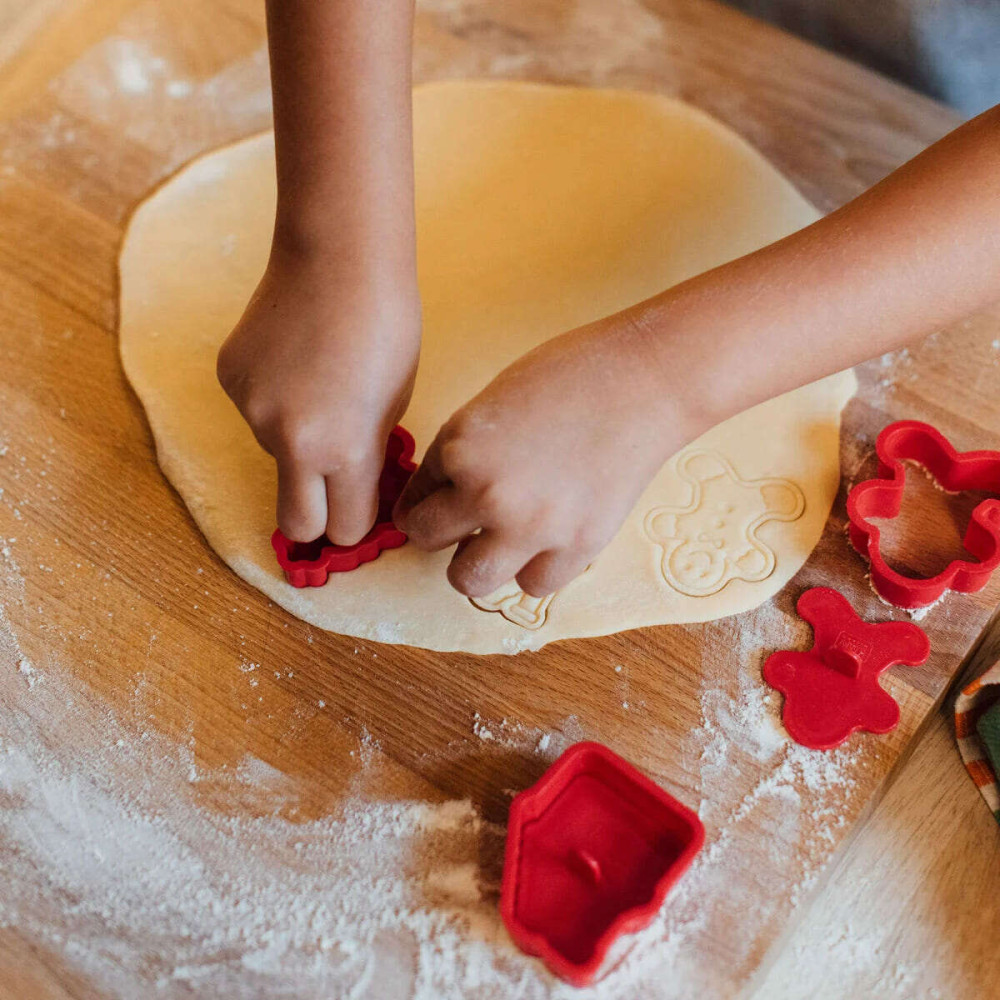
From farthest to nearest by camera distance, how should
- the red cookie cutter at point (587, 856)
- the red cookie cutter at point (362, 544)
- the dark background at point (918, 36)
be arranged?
1. the dark background at point (918, 36)
2. the red cookie cutter at point (362, 544)
3. the red cookie cutter at point (587, 856)

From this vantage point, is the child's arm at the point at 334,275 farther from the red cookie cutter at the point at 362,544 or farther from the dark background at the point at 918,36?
the dark background at the point at 918,36

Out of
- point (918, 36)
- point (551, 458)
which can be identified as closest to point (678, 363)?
point (551, 458)

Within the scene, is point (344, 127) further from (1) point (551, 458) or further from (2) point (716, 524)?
(2) point (716, 524)

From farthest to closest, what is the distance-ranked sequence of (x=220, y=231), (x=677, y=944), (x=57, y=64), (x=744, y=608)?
(x=57, y=64)
(x=220, y=231)
(x=744, y=608)
(x=677, y=944)

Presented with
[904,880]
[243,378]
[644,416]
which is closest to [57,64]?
[243,378]

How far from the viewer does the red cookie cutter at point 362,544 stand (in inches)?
29.1

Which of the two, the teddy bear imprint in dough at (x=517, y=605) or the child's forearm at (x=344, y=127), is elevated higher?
the child's forearm at (x=344, y=127)

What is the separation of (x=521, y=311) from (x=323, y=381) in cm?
29

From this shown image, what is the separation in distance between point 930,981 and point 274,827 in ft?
1.51

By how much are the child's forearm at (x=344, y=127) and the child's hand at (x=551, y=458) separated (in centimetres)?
13

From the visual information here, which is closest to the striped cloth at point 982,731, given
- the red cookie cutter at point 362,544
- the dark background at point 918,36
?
the red cookie cutter at point 362,544

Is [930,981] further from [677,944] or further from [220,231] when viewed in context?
[220,231]

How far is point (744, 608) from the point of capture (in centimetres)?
75

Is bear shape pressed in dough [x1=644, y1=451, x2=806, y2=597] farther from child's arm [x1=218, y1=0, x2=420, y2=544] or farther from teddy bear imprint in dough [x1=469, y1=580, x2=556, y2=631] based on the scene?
child's arm [x1=218, y1=0, x2=420, y2=544]
